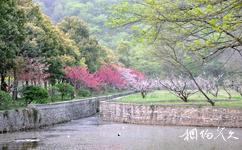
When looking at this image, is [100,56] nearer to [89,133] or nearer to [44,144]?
[89,133]

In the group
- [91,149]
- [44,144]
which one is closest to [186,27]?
[91,149]

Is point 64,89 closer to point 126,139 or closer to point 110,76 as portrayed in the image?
point 126,139

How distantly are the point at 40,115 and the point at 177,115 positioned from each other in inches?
372

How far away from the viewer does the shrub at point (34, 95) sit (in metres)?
34.4

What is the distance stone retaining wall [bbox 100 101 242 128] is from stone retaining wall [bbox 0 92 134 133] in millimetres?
3949

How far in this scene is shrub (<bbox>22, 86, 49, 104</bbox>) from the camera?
113ft

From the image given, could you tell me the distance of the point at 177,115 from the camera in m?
32.9

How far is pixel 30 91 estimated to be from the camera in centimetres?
3438

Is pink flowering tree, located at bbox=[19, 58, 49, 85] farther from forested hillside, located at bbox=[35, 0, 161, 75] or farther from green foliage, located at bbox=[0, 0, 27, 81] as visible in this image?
forested hillside, located at bbox=[35, 0, 161, 75]

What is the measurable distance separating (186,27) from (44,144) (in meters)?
13.4

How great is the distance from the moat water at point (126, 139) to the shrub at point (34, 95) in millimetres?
4302

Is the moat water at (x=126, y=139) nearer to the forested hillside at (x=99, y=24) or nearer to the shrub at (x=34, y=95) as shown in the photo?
the shrub at (x=34, y=95)

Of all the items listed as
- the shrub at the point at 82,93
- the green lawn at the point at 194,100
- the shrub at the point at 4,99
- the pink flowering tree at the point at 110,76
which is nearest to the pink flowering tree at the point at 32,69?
the green lawn at the point at 194,100

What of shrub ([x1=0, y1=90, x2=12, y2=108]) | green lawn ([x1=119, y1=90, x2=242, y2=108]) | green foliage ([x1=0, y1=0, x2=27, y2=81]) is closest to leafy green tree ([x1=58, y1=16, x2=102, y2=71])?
green lawn ([x1=119, y1=90, x2=242, y2=108])
